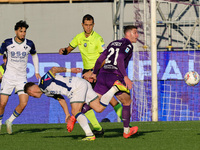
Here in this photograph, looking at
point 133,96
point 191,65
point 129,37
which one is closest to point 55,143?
point 129,37

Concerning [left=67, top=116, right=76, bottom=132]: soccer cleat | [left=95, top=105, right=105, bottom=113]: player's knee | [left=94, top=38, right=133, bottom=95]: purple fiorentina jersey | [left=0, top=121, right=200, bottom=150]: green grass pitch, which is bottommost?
[left=0, top=121, right=200, bottom=150]: green grass pitch

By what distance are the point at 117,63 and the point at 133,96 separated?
276 inches

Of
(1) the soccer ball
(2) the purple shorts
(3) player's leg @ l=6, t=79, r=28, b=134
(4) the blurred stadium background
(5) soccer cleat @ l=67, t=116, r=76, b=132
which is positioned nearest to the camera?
(5) soccer cleat @ l=67, t=116, r=76, b=132

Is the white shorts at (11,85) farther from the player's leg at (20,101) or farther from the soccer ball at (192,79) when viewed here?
the soccer ball at (192,79)

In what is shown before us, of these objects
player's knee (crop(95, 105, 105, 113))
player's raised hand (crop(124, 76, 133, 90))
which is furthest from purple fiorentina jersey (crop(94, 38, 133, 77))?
player's knee (crop(95, 105, 105, 113))

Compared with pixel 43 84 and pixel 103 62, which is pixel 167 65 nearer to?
pixel 103 62

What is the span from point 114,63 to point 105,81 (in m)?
0.34

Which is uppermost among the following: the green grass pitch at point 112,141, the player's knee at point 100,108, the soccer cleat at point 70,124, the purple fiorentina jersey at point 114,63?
the purple fiorentina jersey at point 114,63

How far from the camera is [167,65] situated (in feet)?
51.7

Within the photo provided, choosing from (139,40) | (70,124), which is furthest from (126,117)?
(139,40)

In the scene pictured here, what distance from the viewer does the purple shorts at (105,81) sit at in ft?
26.9

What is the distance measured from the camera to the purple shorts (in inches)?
322

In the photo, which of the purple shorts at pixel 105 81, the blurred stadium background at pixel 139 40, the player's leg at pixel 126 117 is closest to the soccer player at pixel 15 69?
the purple shorts at pixel 105 81

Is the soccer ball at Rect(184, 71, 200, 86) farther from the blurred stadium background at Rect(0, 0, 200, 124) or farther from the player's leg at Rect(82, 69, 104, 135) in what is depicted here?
the player's leg at Rect(82, 69, 104, 135)
